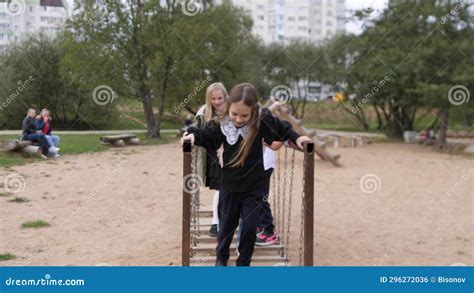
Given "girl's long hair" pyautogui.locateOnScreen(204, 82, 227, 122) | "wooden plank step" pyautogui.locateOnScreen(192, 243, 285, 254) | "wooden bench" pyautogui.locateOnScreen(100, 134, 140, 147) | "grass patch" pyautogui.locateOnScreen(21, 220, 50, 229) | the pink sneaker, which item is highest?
"girl's long hair" pyautogui.locateOnScreen(204, 82, 227, 122)

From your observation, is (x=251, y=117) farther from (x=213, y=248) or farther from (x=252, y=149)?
(x=213, y=248)

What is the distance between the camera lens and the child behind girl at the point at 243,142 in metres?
2.83

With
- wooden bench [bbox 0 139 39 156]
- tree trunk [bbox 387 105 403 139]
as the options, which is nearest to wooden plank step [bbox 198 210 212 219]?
wooden bench [bbox 0 139 39 156]

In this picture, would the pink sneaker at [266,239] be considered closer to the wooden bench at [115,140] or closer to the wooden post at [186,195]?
the wooden post at [186,195]

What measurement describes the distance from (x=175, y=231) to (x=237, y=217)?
79.4 inches

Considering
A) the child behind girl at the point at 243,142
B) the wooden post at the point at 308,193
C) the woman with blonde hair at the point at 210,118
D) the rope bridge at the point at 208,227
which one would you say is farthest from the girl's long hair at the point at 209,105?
the wooden post at the point at 308,193

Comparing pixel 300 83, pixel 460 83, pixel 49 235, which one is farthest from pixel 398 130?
pixel 49 235

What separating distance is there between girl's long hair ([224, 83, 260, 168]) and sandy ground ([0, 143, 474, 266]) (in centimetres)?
137

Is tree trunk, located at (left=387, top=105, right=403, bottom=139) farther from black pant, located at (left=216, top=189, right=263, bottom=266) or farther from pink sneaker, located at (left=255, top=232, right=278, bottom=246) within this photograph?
black pant, located at (left=216, top=189, right=263, bottom=266)

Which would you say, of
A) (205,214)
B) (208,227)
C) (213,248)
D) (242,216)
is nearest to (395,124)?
(205,214)

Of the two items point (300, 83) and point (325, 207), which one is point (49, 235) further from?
point (300, 83)

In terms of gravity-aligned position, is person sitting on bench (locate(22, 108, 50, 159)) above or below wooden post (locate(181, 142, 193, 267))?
below

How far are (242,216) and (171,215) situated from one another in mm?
2812

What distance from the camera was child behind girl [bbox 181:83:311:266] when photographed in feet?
9.29
